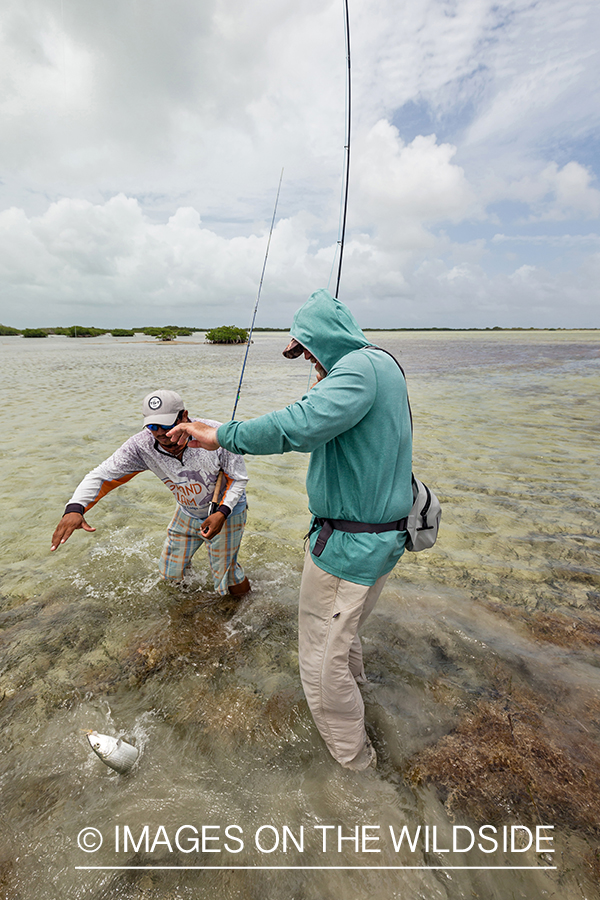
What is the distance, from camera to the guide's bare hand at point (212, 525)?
3.45 m

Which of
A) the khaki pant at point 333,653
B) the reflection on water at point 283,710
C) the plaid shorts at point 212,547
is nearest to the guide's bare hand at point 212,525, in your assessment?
the plaid shorts at point 212,547

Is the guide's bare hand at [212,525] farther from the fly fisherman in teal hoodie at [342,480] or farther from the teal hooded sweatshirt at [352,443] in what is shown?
the teal hooded sweatshirt at [352,443]

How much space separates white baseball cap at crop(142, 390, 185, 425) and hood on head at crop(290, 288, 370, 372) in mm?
1574

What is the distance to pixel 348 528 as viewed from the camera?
2.28 m

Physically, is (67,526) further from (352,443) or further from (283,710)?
(352,443)

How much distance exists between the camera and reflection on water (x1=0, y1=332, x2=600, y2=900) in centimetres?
222

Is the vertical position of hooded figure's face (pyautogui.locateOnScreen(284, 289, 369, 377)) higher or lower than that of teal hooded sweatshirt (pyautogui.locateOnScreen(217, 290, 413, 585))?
higher

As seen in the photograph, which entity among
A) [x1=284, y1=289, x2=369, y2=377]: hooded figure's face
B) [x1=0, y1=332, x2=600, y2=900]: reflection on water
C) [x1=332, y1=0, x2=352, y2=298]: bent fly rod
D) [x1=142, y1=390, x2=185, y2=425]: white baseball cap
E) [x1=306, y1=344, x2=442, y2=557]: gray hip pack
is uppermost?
[x1=332, y1=0, x2=352, y2=298]: bent fly rod

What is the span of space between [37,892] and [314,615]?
1917mm

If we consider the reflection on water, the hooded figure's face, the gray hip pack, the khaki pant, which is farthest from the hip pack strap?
the reflection on water

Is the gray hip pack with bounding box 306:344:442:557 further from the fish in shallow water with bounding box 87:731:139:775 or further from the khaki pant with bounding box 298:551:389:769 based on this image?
the fish in shallow water with bounding box 87:731:139:775

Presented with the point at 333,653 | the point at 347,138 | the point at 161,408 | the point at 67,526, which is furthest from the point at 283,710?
the point at 347,138

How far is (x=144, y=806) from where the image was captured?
248cm

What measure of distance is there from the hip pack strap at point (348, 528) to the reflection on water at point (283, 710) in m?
1.52
